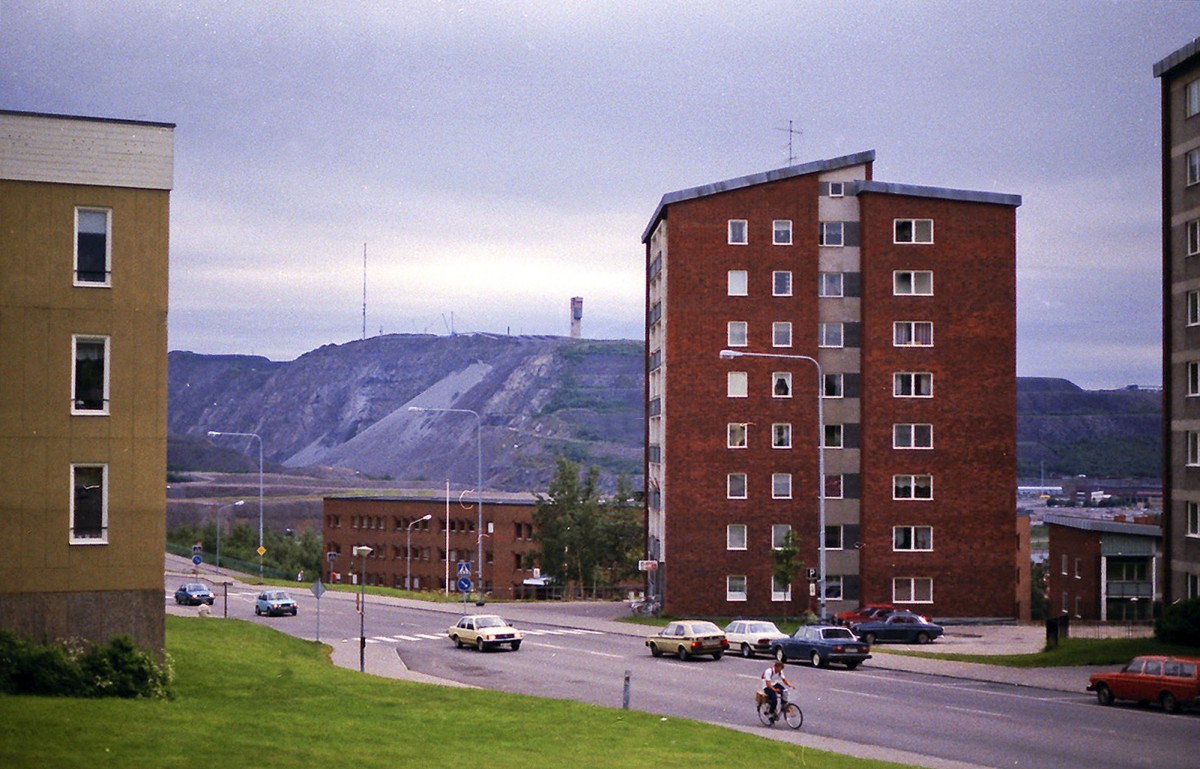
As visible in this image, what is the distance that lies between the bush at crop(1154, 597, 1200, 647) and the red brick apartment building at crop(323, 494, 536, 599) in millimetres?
76000

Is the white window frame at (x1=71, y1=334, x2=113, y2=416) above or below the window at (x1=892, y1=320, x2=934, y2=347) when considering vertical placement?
below

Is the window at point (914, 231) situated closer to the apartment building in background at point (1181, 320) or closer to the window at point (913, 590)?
the apartment building in background at point (1181, 320)

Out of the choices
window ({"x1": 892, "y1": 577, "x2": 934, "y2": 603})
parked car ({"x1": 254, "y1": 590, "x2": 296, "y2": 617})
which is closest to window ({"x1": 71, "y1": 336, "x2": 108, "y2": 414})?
parked car ({"x1": 254, "y1": 590, "x2": 296, "y2": 617})

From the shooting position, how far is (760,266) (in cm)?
7094

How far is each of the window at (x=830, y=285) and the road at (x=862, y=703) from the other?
77.0 ft

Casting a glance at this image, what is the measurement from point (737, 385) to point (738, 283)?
18.1 feet

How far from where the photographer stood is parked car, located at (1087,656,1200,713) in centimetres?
3356

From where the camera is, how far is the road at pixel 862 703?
86.3ft

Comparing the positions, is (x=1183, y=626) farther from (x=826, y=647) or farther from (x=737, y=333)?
(x=737, y=333)

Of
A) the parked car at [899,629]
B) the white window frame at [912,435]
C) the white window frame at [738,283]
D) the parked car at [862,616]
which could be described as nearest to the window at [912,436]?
the white window frame at [912,435]

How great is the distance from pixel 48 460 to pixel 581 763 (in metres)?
14.7

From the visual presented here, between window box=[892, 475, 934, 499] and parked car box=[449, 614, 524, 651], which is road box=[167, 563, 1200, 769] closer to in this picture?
parked car box=[449, 614, 524, 651]

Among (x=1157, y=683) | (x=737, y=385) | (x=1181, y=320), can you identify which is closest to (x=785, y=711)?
(x=1157, y=683)

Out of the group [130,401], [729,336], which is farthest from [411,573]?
[130,401]
